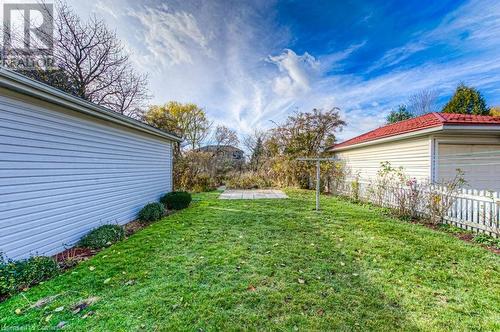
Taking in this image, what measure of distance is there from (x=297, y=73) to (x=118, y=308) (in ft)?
32.9

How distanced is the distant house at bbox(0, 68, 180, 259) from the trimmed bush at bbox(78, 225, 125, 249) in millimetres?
287

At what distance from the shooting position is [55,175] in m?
3.87

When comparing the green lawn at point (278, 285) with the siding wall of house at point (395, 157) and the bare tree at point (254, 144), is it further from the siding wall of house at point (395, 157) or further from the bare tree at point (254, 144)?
the bare tree at point (254, 144)

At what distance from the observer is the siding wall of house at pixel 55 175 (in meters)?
3.12

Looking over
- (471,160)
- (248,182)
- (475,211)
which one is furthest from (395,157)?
(248,182)

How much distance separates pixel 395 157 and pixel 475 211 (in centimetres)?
371

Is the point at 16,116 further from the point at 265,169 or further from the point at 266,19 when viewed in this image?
the point at 265,169

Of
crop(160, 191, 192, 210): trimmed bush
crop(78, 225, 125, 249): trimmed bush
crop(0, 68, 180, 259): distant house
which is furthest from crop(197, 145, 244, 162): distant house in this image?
crop(78, 225, 125, 249): trimmed bush

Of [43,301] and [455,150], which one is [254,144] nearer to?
[455,150]

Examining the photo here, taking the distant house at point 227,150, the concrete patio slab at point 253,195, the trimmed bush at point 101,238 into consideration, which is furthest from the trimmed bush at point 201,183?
the trimmed bush at point 101,238

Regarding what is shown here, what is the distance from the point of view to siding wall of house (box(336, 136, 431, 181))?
6887 mm

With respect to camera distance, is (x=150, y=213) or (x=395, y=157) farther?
(x=395, y=157)

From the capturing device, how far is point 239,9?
722 cm

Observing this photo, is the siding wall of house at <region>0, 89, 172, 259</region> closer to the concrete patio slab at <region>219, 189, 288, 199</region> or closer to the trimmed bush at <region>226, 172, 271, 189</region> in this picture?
the concrete patio slab at <region>219, 189, 288, 199</region>
